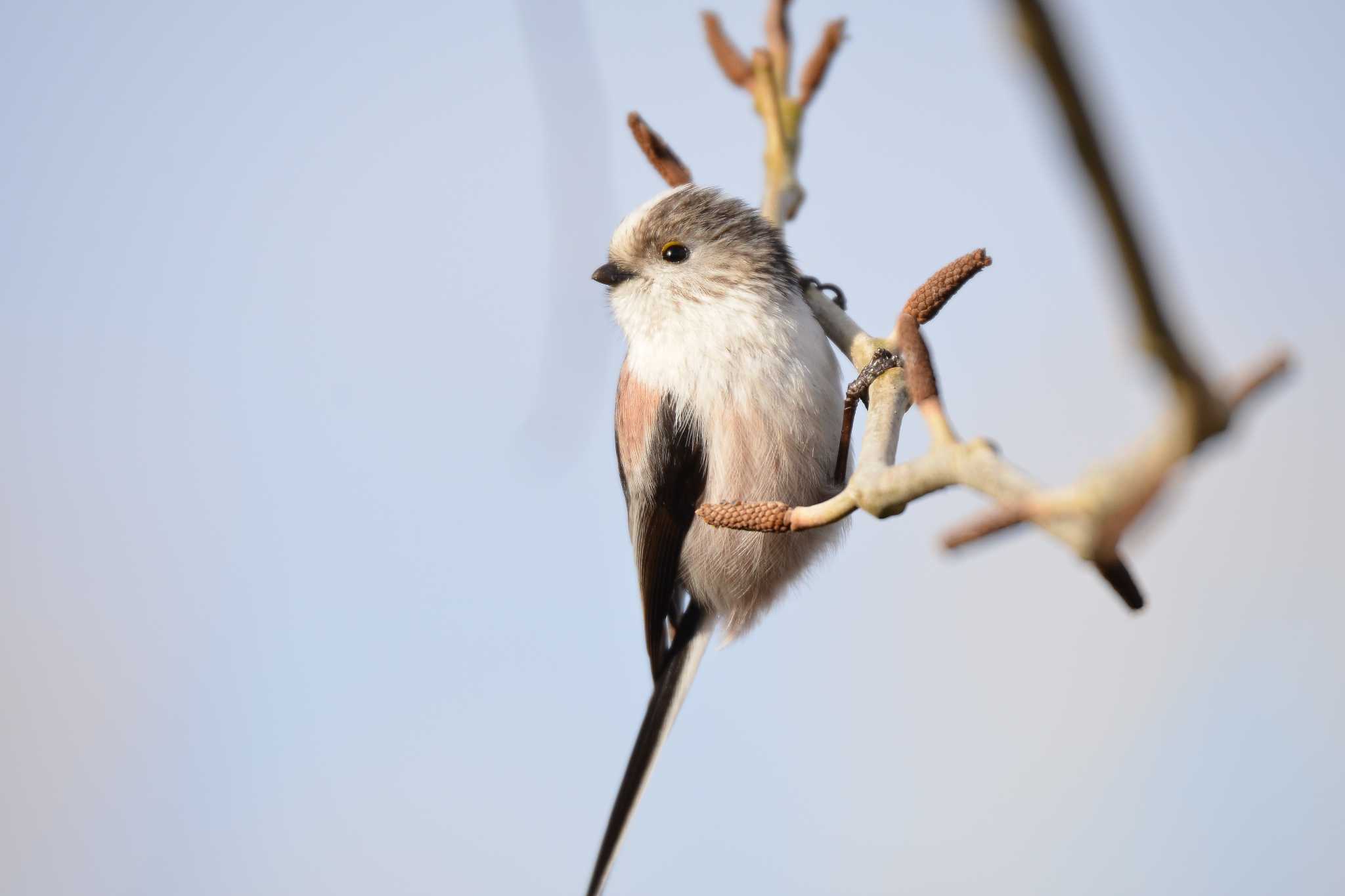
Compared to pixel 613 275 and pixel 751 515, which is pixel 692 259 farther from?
pixel 751 515

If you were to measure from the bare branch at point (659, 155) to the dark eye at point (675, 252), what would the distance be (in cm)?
17

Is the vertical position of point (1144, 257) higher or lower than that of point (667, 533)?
higher

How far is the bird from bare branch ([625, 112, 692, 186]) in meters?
0.04

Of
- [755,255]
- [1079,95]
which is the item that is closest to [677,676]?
[755,255]

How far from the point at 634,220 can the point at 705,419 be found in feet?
2.26

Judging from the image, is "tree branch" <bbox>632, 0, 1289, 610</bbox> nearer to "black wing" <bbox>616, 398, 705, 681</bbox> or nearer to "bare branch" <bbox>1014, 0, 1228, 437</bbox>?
"bare branch" <bbox>1014, 0, 1228, 437</bbox>

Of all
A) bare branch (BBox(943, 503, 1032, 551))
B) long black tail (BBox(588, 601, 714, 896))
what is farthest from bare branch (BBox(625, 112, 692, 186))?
bare branch (BBox(943, 503, 1032, 551))

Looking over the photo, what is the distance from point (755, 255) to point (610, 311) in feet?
1.69

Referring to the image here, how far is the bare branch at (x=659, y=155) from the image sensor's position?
2852 mm

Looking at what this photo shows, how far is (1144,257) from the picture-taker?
551 millimetres

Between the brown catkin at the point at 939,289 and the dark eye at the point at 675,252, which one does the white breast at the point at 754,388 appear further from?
the brown catkin at the point at 939,289

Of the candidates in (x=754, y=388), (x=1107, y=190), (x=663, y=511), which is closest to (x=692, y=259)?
(x=754, y=388)

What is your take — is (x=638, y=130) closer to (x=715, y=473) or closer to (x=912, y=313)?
(x=715, y=473)

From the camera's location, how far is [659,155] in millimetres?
2916
